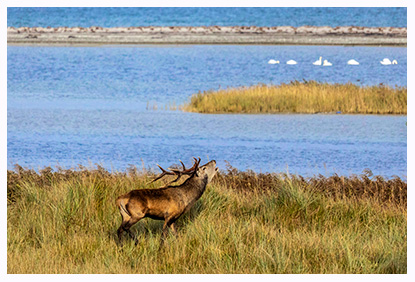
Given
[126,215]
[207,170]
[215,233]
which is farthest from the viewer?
[215,233]

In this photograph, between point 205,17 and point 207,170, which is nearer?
point 207,170

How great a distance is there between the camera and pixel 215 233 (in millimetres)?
7531

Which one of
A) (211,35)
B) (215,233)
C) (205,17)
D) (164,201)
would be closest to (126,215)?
(164,201)

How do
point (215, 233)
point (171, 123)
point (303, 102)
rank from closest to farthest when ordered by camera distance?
1. point (215, 233)
2. point (171, 123)
3. point (303, 102)

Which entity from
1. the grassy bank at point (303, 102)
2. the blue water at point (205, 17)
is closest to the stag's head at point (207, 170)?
the grassy bank at point (303, 102)

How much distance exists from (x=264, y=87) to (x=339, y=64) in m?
16.3

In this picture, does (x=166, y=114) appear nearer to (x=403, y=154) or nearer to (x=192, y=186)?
(x=403, y=154)

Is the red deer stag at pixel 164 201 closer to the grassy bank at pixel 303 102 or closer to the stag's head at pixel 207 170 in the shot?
the stag's head at pixel 207 170

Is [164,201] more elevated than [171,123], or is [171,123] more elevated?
[171,123]

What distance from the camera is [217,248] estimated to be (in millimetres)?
7312

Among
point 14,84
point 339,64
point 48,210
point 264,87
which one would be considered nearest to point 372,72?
point 339,64

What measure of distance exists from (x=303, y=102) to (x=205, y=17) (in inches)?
1657

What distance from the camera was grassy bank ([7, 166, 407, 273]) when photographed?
7.08 m

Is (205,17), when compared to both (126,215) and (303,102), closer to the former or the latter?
(303,102)
